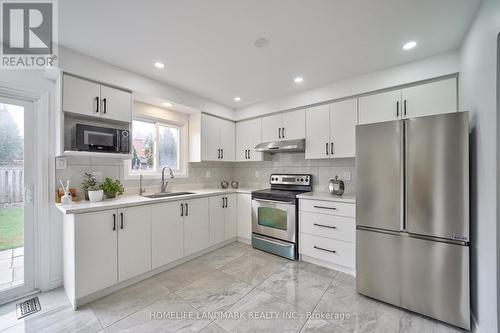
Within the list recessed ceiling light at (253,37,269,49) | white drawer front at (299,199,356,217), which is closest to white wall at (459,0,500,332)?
white drawer front at (299,199,356,217)

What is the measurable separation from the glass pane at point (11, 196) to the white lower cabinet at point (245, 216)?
2.61m

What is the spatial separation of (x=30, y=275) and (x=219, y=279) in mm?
1921

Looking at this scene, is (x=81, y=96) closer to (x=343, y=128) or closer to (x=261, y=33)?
(x=261, y=33)

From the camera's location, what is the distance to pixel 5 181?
1.92 m

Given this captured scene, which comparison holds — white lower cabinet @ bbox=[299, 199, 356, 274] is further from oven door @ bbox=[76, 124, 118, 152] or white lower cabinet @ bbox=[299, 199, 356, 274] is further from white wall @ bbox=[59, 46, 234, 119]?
oven door @ bbox=[76, 124, 118, 152]

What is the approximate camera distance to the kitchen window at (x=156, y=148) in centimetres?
299

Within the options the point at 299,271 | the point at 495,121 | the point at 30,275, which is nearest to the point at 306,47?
the point at 495,121

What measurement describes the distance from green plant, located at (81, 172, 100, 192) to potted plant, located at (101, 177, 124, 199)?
81mm

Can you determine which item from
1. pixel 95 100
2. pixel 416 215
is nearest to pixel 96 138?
pixel 95 100

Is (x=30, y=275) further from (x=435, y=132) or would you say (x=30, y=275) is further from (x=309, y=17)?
(x=435, y=132)

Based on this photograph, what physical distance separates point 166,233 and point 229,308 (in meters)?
1.19

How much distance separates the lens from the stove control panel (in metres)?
3.29

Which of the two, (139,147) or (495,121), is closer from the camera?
(495,121)

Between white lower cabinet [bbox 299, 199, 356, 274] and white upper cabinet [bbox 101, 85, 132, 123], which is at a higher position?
white upper cabinet [bbox 101, 85, 132, 123]
